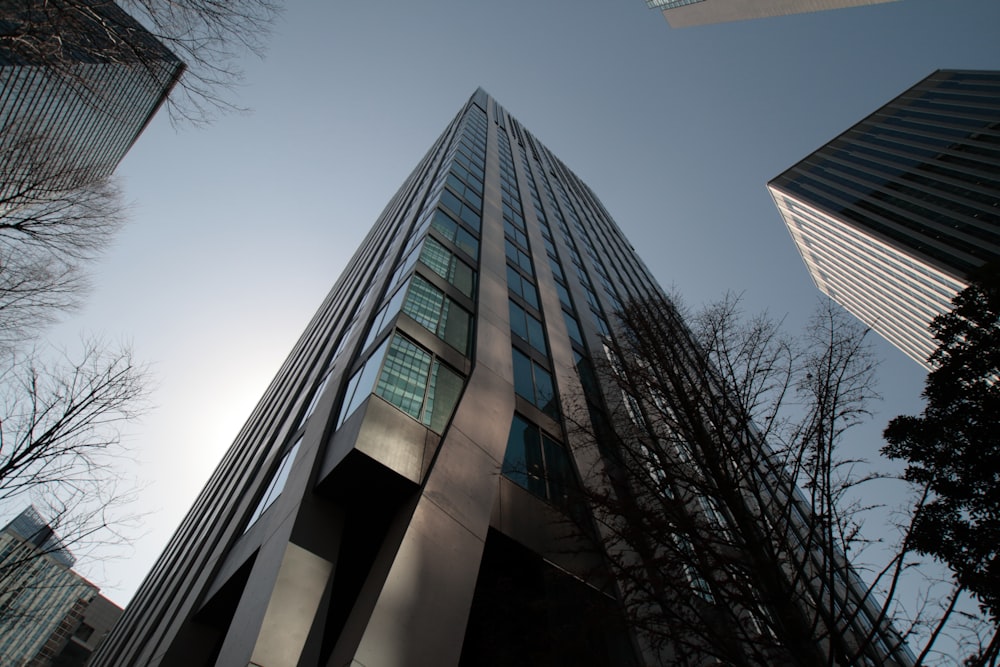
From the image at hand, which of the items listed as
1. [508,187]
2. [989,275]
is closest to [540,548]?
[989,275]

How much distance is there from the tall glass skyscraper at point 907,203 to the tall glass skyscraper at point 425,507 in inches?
1288

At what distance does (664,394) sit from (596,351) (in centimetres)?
951

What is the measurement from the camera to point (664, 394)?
7.71m

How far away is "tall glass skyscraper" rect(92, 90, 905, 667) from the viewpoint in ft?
20.7

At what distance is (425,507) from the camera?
7.46 m

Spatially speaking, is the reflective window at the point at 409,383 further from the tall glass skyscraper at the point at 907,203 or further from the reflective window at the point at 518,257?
the tall glass skyscraper at the point at 907,203

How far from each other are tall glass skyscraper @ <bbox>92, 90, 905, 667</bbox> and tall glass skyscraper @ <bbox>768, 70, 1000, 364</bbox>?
32718 mm

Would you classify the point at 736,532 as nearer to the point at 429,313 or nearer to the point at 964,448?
the point at 964,448

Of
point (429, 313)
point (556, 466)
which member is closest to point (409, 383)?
point (429, 313)

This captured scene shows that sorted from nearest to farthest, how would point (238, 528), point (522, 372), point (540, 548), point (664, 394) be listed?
point (664, 394) → point (540, 548) → point (238, 528) → point (522, 372)

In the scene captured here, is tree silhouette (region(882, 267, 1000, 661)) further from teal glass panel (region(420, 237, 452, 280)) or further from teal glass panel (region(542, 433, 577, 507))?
teal glass panel (region(420, 237, 452, 280))

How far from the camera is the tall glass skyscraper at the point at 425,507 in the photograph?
6.30m

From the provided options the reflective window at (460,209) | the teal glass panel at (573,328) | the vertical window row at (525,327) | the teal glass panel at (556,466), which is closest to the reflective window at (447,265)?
the vertical window row at (525,327)

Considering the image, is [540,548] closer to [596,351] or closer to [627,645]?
[627,645]
